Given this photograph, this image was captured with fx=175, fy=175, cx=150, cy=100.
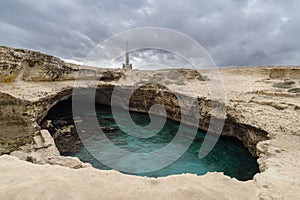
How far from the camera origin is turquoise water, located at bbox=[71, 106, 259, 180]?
28.5 feet

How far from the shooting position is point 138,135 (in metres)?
13.7

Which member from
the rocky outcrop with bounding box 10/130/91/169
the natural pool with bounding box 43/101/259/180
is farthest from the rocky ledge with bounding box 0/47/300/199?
the natural pool with bounding box 43/101/259/180

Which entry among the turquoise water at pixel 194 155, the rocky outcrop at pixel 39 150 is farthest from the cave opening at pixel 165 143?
the rocky outcrop at pixel 39 150

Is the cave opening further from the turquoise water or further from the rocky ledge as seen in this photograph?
the rocky ledge

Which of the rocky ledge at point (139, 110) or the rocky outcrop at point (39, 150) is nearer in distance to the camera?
the rocky ledge at point (139, 110)

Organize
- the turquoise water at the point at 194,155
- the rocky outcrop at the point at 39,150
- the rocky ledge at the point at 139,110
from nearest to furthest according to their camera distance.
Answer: the rocky ledge at the point at 139,110 < the rocky outcrop at the point at 39,150 < the turquoise water at the point at 194,155

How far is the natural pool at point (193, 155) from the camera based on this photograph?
28.5 feet

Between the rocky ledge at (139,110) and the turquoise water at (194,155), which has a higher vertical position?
the rocky ledge at (139,110)

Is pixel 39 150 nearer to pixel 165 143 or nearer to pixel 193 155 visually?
pixel 165 143

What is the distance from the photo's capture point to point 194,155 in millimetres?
10461

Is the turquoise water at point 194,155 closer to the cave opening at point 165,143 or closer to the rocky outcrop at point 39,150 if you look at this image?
the cave opening at point 165,143

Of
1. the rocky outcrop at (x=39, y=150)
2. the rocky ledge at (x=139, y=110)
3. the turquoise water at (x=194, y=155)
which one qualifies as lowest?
the turquoise water at (x=194, y=155)

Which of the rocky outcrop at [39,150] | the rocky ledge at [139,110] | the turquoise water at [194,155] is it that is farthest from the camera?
the turquoise water at [194,155]

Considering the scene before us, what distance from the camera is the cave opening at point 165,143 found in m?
8.78
